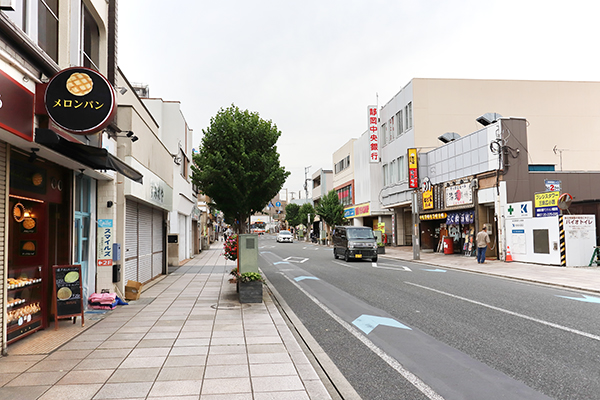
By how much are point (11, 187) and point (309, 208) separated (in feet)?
223

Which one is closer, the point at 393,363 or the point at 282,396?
the point at 282,396

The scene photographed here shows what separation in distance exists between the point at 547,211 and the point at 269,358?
17.9m

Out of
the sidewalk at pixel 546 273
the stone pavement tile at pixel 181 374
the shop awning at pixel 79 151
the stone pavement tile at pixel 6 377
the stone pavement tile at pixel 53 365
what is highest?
the shop awning at pixel 79 151

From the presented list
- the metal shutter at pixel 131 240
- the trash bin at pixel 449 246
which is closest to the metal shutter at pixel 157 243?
the metal shutter at pixel 131 240

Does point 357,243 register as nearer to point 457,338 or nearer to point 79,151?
point 457,338

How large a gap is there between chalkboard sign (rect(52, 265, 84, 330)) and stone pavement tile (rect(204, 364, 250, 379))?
12.3 ft

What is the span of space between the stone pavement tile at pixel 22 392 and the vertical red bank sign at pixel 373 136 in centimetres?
3920

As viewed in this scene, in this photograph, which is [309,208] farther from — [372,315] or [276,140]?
[372,315]

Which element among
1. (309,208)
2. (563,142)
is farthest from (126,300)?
(309,208)

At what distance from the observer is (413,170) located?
31859mm

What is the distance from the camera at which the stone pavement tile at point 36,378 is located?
5.15m

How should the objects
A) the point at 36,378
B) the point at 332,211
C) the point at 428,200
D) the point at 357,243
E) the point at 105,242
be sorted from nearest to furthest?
the point at 36,378 < the point at 105,242 < the point at 357,243 < the point at 428,200 < the point at 332,211

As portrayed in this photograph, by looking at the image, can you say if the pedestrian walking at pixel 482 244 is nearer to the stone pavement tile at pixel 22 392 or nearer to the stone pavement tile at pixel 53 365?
the stone pavement tile at pixel 53 365

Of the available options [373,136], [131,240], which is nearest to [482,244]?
[131,240]
